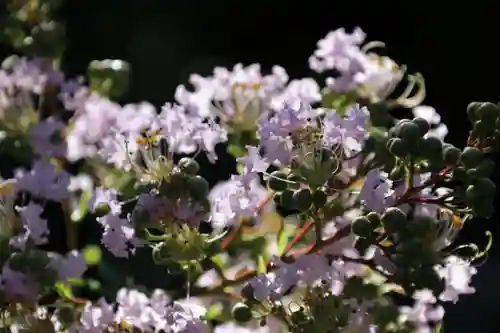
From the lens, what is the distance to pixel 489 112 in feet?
1.86

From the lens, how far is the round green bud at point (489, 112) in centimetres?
57

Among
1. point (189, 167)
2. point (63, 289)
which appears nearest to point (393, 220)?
point (189, 167)

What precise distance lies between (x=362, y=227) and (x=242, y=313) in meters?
0.09

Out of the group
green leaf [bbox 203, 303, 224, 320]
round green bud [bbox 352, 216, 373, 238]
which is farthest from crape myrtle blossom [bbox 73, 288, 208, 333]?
round green bud [bbox 352, 216, 373, 238]

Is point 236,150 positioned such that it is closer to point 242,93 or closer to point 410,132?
point 242,93

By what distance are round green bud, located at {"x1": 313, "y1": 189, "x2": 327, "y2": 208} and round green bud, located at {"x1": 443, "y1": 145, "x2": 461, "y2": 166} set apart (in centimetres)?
7

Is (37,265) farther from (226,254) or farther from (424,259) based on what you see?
(424,259)

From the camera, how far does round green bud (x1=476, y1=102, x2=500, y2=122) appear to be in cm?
57

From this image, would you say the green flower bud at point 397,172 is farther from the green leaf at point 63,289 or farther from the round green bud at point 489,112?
the green leaf at point 63,289

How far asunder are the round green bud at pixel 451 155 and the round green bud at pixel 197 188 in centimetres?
14

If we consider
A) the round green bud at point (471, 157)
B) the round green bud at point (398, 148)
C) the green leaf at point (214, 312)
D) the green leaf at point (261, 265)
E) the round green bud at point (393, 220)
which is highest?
the round green bud at point (398, 148)

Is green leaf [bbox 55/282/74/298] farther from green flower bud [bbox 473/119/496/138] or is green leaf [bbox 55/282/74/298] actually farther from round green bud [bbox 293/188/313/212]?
green flower bud [bbox 473/119/496/138]

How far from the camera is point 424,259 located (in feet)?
1.78

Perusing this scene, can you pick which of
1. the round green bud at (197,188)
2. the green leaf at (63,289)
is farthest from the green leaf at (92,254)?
the round green bud at (197,188)
